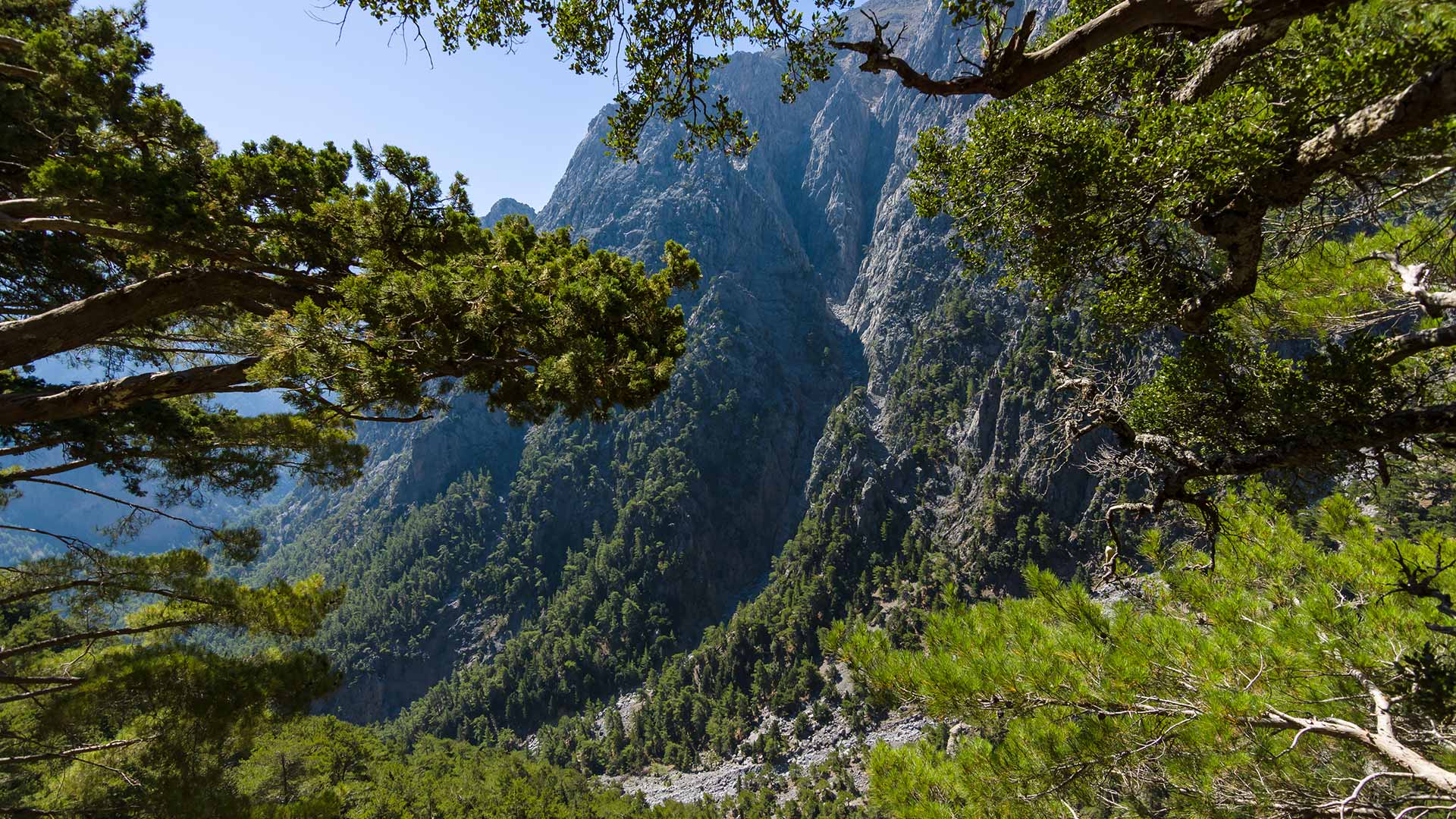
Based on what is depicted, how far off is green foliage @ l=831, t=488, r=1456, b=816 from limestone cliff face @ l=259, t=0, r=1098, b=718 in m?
69.7

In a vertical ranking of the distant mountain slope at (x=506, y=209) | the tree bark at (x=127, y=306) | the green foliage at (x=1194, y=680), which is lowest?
the green foliage at (x=1194, y=680)

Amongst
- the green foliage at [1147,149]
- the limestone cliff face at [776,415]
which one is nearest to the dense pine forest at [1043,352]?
the green foliage at [1147,149]

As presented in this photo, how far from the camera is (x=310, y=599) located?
674cm

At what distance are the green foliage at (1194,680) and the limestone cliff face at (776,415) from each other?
69.7 m

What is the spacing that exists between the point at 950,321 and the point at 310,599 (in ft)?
319

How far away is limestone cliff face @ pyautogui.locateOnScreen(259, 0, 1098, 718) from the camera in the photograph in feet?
263

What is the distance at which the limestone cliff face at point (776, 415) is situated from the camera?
263 feet

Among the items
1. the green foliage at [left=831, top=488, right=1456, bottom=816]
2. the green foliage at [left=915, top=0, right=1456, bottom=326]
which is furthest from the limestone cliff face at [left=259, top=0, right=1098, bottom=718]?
the green foliage at [left=915, top=0, right=1456, bottom=326]

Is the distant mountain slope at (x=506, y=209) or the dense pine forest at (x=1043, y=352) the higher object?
the distant mountain slope at (x=506, y=209)

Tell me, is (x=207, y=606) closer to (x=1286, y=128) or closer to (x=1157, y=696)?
(x=1157, y=696)

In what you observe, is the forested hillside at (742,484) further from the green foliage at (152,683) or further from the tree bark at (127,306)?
the green foliage at (152,683)

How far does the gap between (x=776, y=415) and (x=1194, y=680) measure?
358 ft

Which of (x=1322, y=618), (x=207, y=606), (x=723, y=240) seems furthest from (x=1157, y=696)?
(x=723, y=240)

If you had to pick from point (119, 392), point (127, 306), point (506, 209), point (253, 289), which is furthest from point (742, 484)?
point (506, 209)
